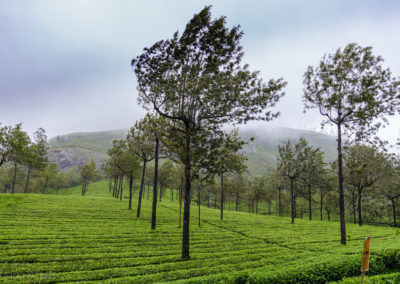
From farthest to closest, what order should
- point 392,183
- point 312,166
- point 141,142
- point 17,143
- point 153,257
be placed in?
point 312,166, point 392,183, point 17,143, point 141,142, point 153,257

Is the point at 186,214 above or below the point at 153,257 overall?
above

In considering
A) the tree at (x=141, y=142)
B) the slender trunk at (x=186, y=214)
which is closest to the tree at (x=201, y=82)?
the slender trunk at (x=186, y=214)

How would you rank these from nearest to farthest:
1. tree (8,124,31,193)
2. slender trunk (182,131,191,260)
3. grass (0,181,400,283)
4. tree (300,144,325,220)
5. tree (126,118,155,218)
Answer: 1. grass (0,181,400,283)
2. slender trunk (182,131,191,260)
3. tree (126,118,155,218)
4. tree (8,124,31,193)
5. tree (300,144,325,220)

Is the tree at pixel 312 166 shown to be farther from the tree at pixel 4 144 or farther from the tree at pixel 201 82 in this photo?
the tree at pixel 4 144

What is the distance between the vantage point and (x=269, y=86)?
16250 mm

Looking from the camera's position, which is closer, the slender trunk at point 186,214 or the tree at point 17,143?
the slender trunk at point 186,214

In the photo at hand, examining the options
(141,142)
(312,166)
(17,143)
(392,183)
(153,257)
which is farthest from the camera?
(312,166)

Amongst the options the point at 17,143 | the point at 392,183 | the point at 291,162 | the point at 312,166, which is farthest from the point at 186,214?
the point at 392,183

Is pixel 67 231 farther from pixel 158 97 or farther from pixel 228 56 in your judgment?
pixel 228 56

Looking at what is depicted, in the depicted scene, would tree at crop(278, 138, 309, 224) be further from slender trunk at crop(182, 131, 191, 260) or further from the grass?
slender trunk at crop(182, 131, 191, 260)

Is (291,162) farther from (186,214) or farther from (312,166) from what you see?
(186,214)

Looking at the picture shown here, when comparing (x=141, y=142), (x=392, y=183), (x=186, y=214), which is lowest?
(x=186, y=214)

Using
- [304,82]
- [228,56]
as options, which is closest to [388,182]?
[304,82]

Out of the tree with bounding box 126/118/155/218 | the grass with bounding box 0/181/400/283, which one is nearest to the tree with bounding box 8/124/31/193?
the grass with bounding box 0/181/400/283
